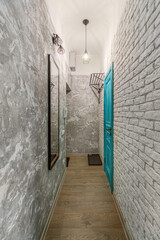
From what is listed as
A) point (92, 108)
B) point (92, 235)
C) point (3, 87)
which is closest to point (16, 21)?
point (3, 87)

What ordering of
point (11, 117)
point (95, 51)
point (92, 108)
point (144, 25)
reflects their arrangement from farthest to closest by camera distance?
1. point (92, 108)
2. point (95, 51)
3. point (144, 25)
4. point (11, 117)

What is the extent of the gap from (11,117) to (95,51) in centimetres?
367

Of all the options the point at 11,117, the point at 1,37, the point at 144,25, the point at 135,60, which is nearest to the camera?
the point at 1,37

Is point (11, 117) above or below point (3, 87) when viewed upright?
below

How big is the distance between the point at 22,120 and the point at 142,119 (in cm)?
95

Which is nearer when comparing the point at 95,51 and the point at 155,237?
the point at 155,237

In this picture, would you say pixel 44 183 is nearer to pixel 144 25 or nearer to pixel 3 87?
pixel 3 87

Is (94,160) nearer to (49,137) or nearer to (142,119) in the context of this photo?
(49,137)

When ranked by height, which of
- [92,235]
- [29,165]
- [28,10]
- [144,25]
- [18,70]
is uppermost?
[28,10]

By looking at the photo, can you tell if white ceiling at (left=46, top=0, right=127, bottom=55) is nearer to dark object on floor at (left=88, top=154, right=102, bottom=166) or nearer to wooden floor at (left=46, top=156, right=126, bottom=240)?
wooden floor at (left=46, top=156, right=126, bottom=240)

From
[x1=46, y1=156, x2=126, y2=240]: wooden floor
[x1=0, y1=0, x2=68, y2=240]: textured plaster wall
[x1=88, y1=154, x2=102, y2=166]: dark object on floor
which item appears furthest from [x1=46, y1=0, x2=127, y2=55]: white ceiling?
[x1=88, y1=154, x2=102, y2=166]: dark object on floor

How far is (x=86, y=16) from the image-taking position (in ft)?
7.52

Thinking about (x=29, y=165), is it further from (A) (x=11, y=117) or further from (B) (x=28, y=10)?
(B) (x=28, y=10)

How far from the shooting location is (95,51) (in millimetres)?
3639
